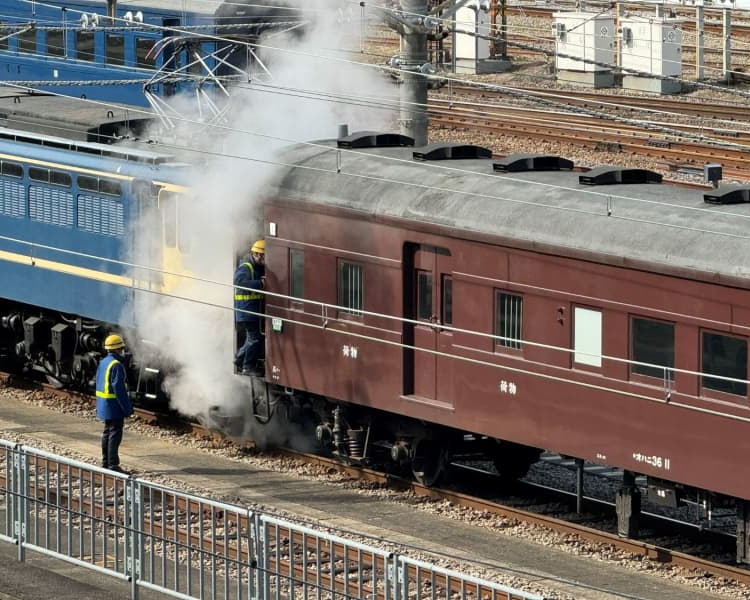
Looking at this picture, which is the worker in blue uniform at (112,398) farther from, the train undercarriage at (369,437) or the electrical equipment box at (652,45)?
the electrical equipment box at (652,45)

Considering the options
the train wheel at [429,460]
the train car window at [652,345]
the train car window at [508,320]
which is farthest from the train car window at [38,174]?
the train car window at [652,345]

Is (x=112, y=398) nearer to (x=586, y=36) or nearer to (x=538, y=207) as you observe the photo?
(x=538, y=207)

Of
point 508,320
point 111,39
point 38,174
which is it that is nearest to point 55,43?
point 111,39

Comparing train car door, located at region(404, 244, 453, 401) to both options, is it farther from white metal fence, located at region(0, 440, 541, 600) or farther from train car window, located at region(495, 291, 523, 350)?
white metal fence, located at region(0, 440, 541, 600)

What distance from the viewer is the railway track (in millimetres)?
14883

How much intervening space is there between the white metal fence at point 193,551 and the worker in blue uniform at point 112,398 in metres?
2.09

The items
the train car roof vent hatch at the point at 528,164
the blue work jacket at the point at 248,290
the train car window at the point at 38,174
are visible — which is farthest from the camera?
the train car window at the point at 38,174

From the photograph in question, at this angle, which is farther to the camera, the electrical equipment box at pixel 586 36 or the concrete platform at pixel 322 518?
the electrical equipment box at pixel 586 36

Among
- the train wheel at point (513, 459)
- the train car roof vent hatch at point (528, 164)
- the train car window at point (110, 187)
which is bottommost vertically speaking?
the train wheel at point (513, 459)

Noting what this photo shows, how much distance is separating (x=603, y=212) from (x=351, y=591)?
156 inches

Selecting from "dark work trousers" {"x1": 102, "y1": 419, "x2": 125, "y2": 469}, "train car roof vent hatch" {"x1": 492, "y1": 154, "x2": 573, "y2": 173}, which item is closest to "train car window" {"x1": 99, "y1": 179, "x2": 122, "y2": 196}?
"dark work trousers" {"x1": 102, "y1": 419, "x2": 125, "y2": 469}

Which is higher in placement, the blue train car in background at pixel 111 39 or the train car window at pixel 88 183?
the blue train car in background at pixel 111 39

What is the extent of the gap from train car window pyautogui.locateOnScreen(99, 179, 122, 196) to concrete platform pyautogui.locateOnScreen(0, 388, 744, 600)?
9.04ft

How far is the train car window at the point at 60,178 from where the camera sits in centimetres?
2208
